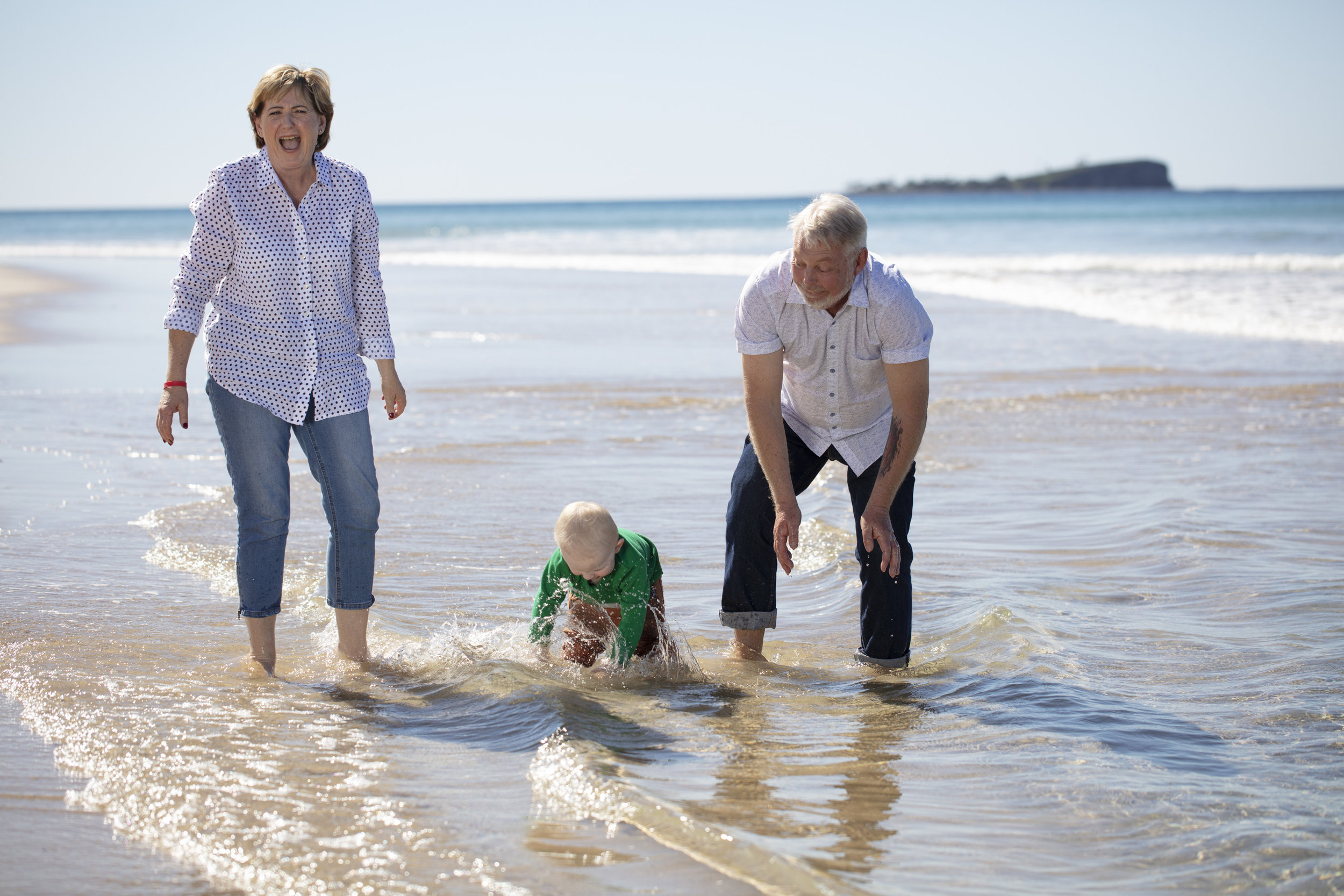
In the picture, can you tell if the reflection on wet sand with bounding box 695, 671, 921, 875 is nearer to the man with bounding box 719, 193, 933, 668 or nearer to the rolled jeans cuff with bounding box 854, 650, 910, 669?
the rolled jeans cuff with bounding box 854, 650, 910, 669

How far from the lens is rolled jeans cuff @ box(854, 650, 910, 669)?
417 centimetres

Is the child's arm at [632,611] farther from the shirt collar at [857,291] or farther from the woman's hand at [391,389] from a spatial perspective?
the shirt collar at [857,291]

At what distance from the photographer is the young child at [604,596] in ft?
12.7

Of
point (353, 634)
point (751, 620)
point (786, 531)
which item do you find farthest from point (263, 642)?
point (786, 531)

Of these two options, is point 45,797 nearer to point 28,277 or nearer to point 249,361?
point 249,361

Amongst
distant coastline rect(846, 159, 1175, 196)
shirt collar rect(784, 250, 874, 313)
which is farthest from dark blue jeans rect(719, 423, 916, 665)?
distant coastline rect(846, 159, 1175, 196)

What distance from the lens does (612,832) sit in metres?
2.82

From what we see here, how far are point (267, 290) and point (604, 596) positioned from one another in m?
1.44

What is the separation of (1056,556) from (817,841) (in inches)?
126

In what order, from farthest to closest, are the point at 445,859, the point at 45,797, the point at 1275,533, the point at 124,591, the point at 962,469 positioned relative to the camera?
the point at 962,469, the point at 1275,533, the point at 124,591, the point at 45,797, the point at 445,859

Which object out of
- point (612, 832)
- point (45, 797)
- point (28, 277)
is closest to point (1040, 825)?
point (612, 832)

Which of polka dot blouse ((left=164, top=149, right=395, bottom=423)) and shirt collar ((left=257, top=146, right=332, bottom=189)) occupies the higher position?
shirt collar ((left=257, top=146, right=332, bottom=189))

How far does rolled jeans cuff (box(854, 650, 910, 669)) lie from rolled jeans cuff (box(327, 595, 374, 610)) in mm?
1664

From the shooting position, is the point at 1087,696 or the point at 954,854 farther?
the point at 1087,696
